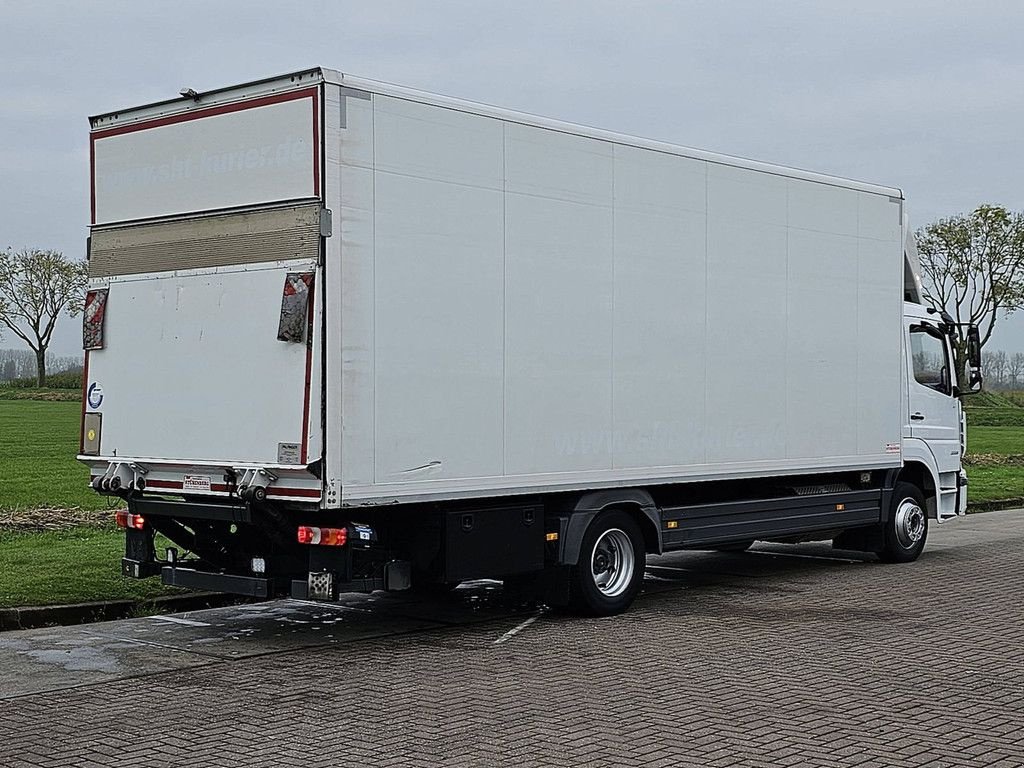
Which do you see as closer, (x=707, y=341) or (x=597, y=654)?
(x=597, y=654)

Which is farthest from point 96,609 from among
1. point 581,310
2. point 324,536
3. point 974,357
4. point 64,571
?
point 974,357

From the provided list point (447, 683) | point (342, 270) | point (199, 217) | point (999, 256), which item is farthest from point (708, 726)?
point (999, 256)

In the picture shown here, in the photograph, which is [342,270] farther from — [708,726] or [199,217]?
[708,726]

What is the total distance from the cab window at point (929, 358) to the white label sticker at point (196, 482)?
8269 millimetres

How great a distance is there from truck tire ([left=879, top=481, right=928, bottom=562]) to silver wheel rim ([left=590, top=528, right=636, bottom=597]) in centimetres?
442

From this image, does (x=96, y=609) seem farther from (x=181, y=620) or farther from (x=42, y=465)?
(x=42, y=465)

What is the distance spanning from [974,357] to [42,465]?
17.2 m

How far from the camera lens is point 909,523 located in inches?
619

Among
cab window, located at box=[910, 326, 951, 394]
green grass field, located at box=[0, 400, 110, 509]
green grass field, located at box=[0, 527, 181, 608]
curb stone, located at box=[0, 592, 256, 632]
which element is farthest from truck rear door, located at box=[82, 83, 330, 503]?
cab window, located at box=[910, 326, 951, 394]

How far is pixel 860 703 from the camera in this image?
8461mm

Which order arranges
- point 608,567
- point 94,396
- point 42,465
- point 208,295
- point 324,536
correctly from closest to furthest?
point 324,536 < point 208,295 < point 94,396 < point 608,567 < point 42,465

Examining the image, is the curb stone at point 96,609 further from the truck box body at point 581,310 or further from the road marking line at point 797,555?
the road marking line at point 797,555

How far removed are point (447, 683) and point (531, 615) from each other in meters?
2.94

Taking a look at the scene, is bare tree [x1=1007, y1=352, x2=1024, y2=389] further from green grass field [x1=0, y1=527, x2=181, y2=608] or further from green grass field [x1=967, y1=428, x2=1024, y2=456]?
green grass field [x1=0, y1=527, x2=181, y2=608]
